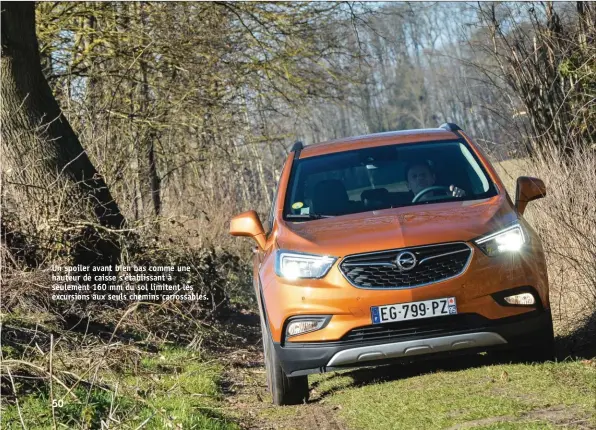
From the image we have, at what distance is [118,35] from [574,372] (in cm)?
1303

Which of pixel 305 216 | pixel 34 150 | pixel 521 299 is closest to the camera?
pixel 521 299

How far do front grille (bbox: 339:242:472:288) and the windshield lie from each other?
95 centimetres

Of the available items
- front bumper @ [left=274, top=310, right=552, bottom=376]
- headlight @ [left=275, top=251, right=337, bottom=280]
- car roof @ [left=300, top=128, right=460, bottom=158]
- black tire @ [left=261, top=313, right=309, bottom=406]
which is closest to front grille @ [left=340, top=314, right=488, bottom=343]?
front bumper @ [left=274, top=310, right=552, bottom=376]

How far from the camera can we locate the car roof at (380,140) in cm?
792

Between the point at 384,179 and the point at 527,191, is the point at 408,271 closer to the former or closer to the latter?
the point at 527,191

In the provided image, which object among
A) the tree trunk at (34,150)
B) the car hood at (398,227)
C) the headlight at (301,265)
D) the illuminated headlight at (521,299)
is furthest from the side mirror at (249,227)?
the tree trunk at (34,150)

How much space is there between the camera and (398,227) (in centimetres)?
643

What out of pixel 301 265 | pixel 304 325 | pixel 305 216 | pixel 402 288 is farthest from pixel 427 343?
pixel 305 216

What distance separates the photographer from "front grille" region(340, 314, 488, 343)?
6238 millimetres

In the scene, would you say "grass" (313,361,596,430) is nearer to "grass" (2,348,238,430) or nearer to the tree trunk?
"grass" (2,348,238,430)

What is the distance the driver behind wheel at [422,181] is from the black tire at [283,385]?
5.23 ft

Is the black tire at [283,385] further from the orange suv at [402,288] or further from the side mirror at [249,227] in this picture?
the side mirror at [249,227]

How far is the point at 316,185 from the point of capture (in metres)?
7.57

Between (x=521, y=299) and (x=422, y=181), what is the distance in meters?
1.49
